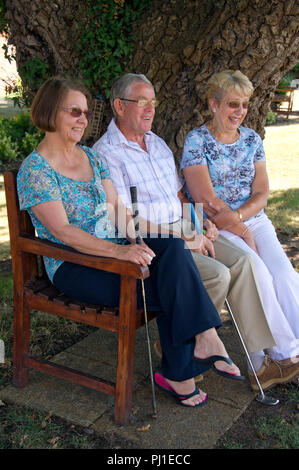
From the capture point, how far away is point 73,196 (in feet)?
9.19

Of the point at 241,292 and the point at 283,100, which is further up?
the point at 283,100

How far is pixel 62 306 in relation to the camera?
270 cm

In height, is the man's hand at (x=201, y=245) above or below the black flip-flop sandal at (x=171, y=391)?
above

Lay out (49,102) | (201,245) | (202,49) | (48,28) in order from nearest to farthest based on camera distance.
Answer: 1. (49,102)
2. (201,245)
3. (202,49)
4. (48,28)

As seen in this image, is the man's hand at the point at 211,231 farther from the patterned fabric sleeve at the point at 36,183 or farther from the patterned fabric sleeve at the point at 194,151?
the patterned fabric sleeve at the point at 36,183

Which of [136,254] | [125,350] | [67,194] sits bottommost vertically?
[125,350]

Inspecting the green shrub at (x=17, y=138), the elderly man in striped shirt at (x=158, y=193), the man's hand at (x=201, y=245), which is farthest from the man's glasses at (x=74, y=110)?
the green shrub at (x=17, y=138)

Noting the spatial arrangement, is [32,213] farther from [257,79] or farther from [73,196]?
[257,79]

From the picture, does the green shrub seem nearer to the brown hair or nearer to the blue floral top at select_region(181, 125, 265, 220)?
the blue floral top at select_region(181, 125, 265, 220)

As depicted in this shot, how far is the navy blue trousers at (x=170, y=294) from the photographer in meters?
2.54

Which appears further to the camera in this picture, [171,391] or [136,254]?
[171,391]

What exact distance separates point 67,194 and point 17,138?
24.5 feet

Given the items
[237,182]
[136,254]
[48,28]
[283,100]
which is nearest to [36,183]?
[136,254]

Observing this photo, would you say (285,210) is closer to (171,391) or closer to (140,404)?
(171,391)
